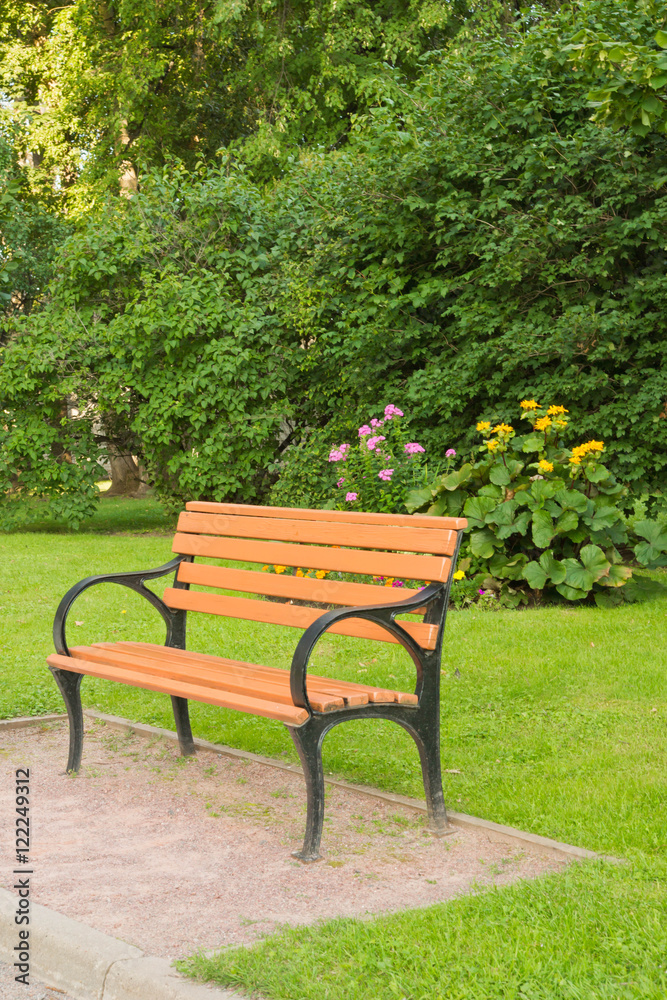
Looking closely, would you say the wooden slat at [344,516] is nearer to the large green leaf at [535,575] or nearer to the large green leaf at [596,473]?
the large green leaf at [535,575]

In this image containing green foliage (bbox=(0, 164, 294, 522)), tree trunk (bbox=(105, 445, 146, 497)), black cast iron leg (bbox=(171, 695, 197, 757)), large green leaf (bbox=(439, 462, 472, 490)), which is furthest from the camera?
tree trunk (bbox=(105, 445, 146, 497))

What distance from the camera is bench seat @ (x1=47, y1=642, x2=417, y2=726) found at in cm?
343

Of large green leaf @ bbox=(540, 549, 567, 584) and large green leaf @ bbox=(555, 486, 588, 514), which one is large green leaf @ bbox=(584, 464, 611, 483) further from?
large green leaf @ bbox=(540, 549, 567, 584)

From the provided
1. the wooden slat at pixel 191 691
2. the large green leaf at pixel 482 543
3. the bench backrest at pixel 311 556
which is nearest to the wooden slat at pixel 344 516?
the bench backrest at pixel 311 556

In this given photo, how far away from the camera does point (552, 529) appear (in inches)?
292

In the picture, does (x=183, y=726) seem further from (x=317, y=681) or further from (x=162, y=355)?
(x=162, y=355)

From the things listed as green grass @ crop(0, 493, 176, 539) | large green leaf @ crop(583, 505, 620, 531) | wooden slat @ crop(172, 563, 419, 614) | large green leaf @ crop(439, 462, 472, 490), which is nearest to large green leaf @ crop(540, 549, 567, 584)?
large green leaf @ crop(583, 505, 620, 531)

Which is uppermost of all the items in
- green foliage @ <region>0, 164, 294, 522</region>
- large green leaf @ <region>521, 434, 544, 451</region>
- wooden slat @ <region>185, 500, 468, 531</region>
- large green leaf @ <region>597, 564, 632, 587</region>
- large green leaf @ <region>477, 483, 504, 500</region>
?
green foliage @ <region>0, 164, 294, 522</region>

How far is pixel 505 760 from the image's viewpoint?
14.2 feet

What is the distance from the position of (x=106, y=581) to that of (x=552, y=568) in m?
3.91

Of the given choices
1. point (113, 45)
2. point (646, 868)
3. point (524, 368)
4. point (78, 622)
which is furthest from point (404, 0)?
point (646, 868)

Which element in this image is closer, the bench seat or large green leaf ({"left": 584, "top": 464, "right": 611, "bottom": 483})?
the bench seat

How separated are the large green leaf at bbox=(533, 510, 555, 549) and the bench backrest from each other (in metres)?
3.19

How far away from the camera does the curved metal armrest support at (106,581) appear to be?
4.41 metres
